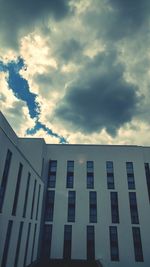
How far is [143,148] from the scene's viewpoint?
3209 cm

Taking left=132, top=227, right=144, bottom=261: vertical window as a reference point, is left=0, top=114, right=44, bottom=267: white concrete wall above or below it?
above

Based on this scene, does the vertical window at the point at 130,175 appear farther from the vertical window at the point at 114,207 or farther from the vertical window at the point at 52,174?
the vertical window at the point at 52,174

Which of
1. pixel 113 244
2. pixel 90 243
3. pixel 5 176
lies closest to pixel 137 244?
pixel 113 244

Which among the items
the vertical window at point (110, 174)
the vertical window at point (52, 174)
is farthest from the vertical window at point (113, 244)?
the vertical window at point (52, 174)

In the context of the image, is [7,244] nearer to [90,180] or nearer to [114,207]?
[90,180]

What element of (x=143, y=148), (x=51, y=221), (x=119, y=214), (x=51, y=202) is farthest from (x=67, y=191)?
(x=143, y=148)

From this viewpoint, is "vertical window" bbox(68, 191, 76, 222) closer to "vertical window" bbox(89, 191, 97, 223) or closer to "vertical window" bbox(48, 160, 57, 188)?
"vertical window" bbox(89, 191, 97, 223)

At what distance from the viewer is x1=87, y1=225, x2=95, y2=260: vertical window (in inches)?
939

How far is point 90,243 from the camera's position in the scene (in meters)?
24.5

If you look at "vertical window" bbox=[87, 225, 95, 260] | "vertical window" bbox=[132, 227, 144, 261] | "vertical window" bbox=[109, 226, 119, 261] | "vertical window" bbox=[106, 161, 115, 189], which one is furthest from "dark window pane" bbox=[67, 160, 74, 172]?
"vertical window" bbox=[132, 227, 144, 261]

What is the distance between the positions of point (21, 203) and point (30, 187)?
2737 millimetres

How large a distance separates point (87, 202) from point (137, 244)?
8.78 metres

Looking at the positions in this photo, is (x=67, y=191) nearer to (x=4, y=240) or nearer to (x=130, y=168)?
(x=130, y=168)

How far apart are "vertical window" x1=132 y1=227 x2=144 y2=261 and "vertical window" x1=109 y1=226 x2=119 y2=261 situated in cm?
255
